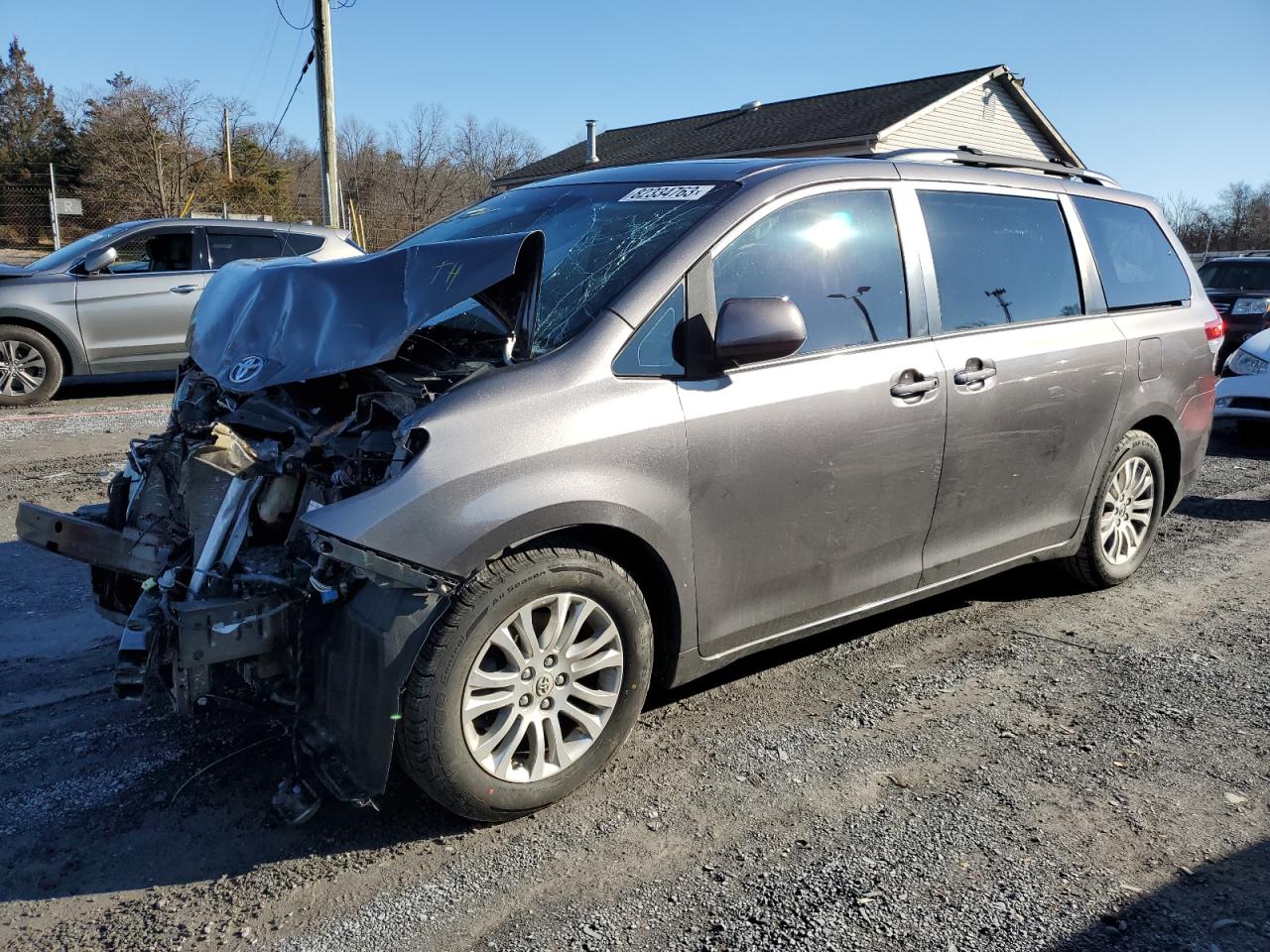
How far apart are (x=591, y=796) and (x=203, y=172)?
106ft

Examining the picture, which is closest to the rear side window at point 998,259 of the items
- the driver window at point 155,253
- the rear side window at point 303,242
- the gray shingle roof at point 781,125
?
the rear side window at point 303,242

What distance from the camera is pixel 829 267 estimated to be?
3.68 m

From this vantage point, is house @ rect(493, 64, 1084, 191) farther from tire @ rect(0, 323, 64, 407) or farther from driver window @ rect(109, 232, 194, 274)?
tire @ rect(0, 323, 64, 407)

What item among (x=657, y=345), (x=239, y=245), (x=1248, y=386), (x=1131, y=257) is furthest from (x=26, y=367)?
(x=1248, y=386)

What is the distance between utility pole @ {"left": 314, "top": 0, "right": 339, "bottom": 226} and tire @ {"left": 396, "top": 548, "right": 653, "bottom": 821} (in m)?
16.4

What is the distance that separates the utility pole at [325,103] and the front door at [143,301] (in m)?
7.49

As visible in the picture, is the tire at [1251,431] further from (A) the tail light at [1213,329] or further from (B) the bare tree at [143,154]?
(B) the bare tree at [143,154]

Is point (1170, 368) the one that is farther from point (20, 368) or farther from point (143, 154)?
point (143, 154)

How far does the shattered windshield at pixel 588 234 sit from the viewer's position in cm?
332

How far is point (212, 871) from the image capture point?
277cm

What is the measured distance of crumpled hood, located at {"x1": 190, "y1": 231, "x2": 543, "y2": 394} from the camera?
3139 millimetres

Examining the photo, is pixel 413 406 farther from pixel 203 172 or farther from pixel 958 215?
pixel 203 172

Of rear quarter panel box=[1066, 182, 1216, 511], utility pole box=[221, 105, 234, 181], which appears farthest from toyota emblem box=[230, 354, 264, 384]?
utility pole box=[221, 105, 234, 181]

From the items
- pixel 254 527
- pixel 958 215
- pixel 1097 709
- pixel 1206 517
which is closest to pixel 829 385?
Result: pixel 958 215
